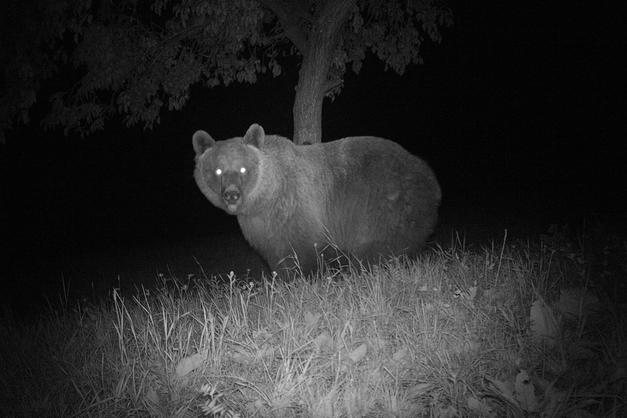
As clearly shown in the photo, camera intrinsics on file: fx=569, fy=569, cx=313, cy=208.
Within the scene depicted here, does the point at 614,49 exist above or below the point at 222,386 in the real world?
above

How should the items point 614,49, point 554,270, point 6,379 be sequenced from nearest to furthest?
point 6,379 → point 554,270 → point 614,49

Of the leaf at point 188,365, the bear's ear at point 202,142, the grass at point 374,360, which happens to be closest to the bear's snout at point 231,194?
the bear's ear at point 202,142

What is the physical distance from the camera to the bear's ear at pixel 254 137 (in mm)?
7164

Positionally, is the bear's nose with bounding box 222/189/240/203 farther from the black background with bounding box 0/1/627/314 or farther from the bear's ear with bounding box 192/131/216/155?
the black background with bounding box 0/1/627/314

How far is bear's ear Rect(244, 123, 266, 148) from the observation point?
716cm

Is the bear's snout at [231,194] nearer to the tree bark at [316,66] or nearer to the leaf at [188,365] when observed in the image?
the tree bark at [316,66]

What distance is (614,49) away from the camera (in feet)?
127

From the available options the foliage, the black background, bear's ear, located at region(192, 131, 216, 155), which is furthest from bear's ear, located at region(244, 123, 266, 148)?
the black background

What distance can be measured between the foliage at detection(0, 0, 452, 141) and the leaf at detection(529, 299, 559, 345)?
662cm

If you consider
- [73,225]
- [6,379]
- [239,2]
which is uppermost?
[239,2]

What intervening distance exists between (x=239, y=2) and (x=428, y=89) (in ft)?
143

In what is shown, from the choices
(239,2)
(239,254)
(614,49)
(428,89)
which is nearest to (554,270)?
(239,2)

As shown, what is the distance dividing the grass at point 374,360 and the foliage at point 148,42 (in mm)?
5897

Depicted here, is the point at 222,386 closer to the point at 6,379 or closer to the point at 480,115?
the point at 6,379
